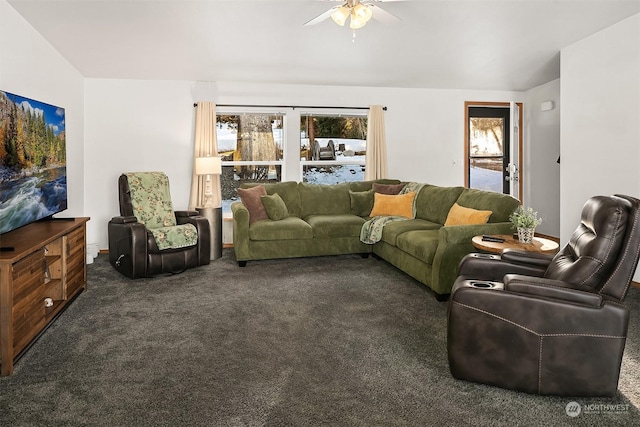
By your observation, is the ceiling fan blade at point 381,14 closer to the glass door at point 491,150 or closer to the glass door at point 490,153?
the glass door at point 491,150

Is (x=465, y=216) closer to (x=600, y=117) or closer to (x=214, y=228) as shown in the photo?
(x=600, y=117)

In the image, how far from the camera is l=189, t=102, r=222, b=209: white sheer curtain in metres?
6.16

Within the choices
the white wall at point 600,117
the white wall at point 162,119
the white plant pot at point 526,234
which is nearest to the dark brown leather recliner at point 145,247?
the white wall at point 162,119

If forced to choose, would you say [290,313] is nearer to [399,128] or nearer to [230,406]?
[230,406]

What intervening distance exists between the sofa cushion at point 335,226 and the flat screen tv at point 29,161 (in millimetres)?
2655

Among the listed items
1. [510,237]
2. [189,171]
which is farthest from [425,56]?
[189,171]

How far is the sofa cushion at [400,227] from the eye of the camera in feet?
Answer: 16.2

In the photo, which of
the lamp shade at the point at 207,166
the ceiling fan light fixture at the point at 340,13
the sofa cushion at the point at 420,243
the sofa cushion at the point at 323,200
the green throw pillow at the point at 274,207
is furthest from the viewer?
the sofa cushion at the point at 323,200

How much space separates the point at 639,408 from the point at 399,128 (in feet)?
17.5

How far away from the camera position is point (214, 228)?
5.68m

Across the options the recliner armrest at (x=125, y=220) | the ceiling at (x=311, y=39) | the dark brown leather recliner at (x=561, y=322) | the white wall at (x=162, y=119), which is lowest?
the dark brown leather recliner at (x=561, y=322)

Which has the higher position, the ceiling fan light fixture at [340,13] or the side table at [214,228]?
the ceiling fan light fixture at [340,13]

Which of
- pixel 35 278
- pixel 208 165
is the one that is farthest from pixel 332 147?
pixel 35 278

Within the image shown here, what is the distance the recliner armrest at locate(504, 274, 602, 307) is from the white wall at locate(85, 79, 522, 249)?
15.7 ft
